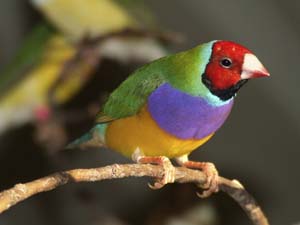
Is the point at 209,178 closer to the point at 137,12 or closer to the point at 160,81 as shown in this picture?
the point at 160,81

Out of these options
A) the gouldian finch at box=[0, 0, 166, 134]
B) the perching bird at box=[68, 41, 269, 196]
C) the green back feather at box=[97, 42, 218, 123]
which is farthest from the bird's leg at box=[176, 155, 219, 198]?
the gouldian finch at box=[0, 0, 166, 134]

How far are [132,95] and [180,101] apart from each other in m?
0.10

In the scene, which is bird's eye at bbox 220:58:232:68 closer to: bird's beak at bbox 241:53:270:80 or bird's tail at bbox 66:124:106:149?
bird's beak at bbox 241:53:270:80

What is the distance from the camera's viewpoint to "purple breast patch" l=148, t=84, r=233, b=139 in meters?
0.79

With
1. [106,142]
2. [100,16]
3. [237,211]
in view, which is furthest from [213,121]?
[237,211]

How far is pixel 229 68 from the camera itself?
0.76 meters

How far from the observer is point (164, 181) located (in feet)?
2.52

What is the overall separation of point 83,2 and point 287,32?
644 mm

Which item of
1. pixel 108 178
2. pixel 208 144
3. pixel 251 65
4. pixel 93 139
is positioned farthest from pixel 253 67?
pixel 208 144

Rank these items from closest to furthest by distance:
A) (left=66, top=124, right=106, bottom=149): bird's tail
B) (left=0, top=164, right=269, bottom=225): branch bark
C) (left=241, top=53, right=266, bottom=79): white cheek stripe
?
(left=0, top=164, right=269, bottom=225): branch bark
(left=241, top=53, right=266, bottom=79): white cheek stripe
(left=66, top=124, right=106, bottom=149): bird's tail

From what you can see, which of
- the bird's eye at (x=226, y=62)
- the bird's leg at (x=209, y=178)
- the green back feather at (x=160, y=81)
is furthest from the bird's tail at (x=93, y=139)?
the bird's eye at (x=226, y=62)

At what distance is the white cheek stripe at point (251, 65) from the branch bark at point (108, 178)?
0.14 meters

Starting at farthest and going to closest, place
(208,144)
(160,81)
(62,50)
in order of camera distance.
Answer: (208,144)
(62,50)
(160,81)

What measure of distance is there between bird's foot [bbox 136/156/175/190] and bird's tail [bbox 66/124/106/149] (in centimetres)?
13
